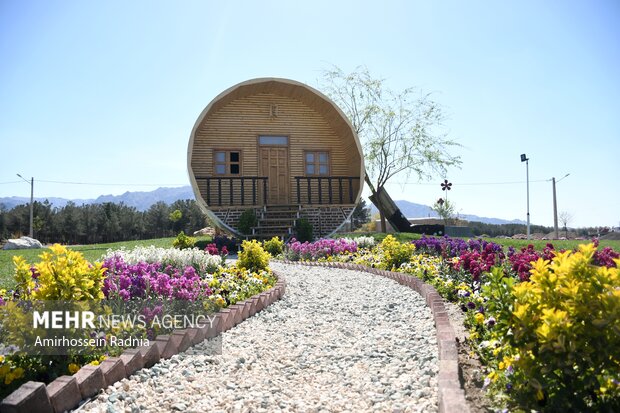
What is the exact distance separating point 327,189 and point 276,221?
279 centimetres

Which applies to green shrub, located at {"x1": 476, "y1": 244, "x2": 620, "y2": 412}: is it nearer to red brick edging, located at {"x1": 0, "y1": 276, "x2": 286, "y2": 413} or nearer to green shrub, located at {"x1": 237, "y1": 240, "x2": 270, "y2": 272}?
red brick edging, located at {"x1": 0, "y1": 276, "x2": 286, "y2": 413}

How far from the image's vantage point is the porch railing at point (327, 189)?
16873 millimetres

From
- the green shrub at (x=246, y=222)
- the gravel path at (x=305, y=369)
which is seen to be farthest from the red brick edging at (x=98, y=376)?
the green shrub at (x=246, y=222)

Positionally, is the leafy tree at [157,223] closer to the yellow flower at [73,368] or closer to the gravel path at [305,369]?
the gravel path at [305,369]

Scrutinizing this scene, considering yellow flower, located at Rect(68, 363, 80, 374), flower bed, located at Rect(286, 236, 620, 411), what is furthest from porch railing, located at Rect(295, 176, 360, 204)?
flower bed, located at Rect(286, 236, 620, 411)

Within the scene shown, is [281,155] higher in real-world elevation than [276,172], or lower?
higher

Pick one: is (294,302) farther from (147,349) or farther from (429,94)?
(429,94)

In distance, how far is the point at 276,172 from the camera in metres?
17.2

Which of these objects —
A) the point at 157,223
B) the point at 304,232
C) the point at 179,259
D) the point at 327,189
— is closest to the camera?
the point at 179,259

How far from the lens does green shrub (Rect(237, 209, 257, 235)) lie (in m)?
14.6

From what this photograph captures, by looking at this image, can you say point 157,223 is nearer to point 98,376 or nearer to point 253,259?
point 253,259

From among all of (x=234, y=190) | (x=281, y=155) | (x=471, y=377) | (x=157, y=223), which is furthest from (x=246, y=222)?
(x=157, y=223)

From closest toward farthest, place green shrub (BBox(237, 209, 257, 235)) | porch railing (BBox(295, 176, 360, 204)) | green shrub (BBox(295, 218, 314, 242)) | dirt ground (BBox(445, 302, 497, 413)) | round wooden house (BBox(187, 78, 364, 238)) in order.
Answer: dirt ground (BBox(445, 302, 497, 413)) < green shrub (BBox(295, 218, 314, 242)) < green shrub (BBox(237, 209, 257, 235)) < round wooden house (BBox(187, 78, 364, 238)) < porch railing (BBox(295, 176, 360, 204))

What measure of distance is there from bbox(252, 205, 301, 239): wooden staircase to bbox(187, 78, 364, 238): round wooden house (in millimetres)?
49
